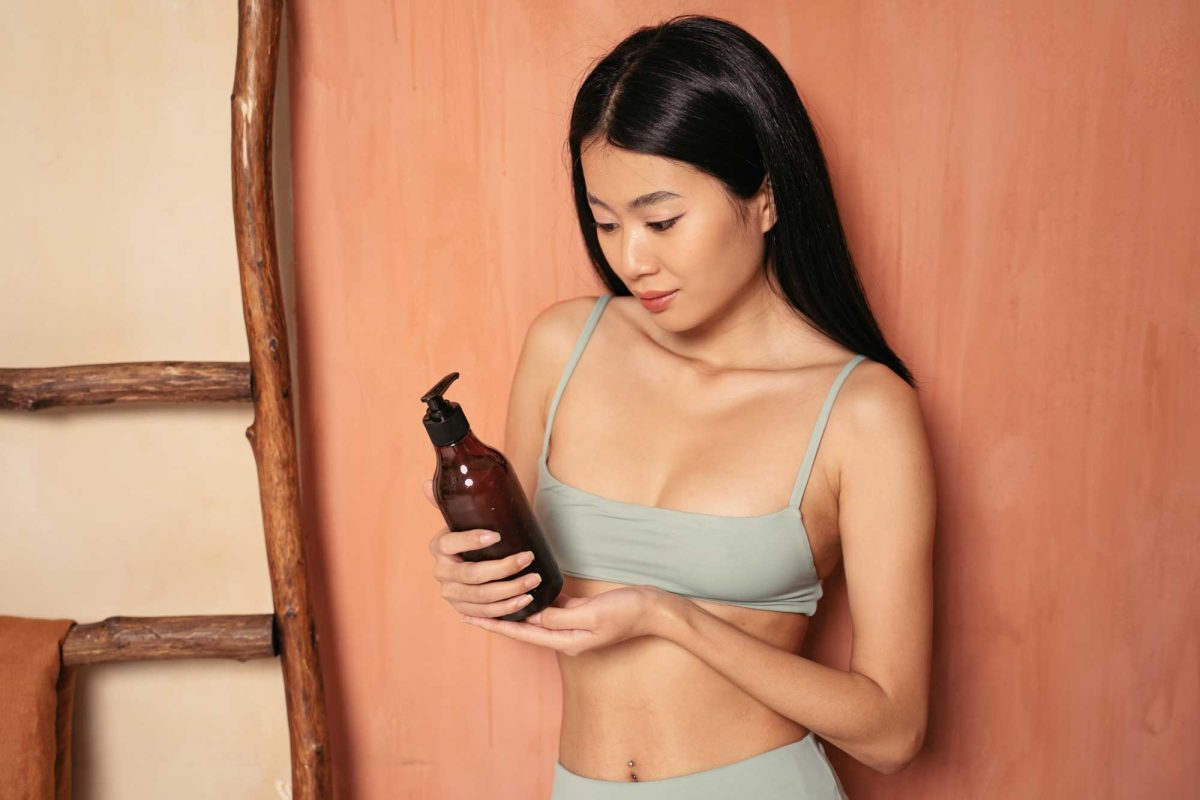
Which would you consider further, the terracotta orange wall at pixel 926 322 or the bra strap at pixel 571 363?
the terracotta orange wall at pixel 926 322

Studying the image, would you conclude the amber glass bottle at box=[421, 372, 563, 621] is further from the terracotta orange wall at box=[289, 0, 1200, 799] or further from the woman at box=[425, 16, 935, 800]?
the terracotta orange wall at box=[289, 0, 1200, 799]

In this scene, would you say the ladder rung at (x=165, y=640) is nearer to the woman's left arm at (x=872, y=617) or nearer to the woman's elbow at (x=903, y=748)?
the woman's left arm at (x=872, y=617)

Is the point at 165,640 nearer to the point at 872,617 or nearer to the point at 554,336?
the point at 554,336

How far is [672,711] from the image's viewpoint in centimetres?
106

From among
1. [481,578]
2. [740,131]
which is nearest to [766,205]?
[740,131]

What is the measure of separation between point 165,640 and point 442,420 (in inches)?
24.8

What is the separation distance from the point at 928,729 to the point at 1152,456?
46 cm

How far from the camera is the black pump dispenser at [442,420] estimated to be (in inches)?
33.6

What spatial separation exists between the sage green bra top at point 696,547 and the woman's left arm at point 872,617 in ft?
0.16

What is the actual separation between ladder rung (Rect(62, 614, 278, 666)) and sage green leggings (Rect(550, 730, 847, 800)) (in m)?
Result: 0.45

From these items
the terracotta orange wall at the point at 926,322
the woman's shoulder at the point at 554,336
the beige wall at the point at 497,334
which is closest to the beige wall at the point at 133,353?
the beige wall at the point at 497,334

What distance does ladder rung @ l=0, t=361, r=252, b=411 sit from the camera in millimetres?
1208

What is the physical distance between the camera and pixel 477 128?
128 centimetres

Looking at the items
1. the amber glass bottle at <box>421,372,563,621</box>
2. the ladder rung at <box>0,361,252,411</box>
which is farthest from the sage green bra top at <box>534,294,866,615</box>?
the ladder rung at <box>0,361,252,411</box>
